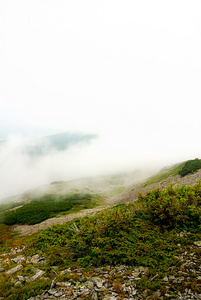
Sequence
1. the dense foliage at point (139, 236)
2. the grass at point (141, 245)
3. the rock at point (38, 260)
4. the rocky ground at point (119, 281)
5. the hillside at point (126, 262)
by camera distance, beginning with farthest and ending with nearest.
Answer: the rock at point (38, 260) → the dense foliage at point (139, 236) → the grass at point (141, 245) → the hillside at point (126, 262) → the rocky ground at point (119, 281)

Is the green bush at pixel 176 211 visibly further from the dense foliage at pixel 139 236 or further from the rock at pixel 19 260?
the rock at pixel 19 260

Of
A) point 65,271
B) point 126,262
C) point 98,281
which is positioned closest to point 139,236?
point 126,262

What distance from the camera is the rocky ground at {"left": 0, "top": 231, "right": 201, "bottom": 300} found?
6.53 metres

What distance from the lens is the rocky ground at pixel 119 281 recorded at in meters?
6.53

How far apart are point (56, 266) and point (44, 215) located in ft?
126

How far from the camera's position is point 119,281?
756 centimetres

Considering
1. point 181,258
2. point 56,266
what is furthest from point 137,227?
point 56,266

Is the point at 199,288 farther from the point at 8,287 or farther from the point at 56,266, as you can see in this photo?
the point at 8,287

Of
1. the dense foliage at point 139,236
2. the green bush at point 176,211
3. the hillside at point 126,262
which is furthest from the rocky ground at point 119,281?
the green bush at point 176,211

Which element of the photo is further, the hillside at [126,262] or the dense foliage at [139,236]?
the dense foliage at [139,236]

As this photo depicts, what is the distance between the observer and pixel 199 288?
6098 millimetres

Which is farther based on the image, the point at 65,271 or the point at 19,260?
the point at 19,260

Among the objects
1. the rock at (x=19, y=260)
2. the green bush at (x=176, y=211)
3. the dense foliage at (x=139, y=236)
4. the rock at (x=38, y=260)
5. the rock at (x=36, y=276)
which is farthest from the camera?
the rock at (x=19, y=260)

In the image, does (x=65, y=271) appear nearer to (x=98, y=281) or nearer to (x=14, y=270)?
(x=98, y=281)
